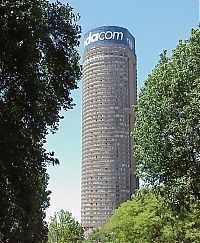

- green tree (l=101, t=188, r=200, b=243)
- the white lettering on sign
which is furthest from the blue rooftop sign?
green tree (l=101, t=188, r=200, b=243)

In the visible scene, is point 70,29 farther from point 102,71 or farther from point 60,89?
point 102,71

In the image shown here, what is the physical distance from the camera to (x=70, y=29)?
12.5 metres

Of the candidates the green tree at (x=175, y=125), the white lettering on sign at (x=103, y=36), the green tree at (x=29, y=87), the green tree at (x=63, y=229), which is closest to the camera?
the green tree at (x=29, y=87)

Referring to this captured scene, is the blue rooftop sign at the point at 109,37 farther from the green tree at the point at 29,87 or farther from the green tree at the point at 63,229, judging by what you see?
the green tree at the point at 29,87

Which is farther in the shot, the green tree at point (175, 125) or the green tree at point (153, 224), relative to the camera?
the green tree at point (153, 224)

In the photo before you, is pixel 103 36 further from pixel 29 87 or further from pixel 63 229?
pixel 29 87

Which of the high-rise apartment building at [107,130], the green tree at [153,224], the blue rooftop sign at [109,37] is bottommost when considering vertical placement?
the green tree at [153,224]

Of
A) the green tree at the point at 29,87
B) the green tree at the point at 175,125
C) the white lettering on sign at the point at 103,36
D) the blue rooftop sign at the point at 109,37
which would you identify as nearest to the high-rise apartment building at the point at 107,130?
the blue rooftop sign at the point at 109,37

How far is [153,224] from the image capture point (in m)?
29.3

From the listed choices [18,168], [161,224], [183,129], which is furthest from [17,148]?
[161,224]

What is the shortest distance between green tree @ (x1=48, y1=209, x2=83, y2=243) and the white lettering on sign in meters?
52.5

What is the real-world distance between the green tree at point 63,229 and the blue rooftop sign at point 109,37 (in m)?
51.6

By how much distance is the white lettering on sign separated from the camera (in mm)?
96438

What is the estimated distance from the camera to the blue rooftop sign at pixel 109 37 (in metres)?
95.6
